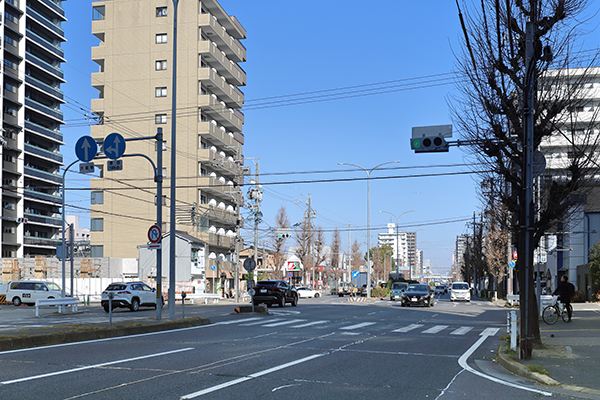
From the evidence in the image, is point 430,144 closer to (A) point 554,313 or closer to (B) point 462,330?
(B) point 462,330

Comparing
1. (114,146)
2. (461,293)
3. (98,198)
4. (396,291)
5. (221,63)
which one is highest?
(221,63)

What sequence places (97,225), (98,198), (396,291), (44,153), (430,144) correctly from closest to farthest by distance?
1. (430,144)
2. (396,291)
3. (98,198)
4. (97,225)
5. (44,153)

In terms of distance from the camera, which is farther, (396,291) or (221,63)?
(221,63)

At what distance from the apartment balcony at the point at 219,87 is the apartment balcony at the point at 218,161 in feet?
23.9

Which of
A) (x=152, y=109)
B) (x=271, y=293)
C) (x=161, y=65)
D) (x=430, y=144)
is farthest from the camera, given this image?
(x=161, y=65)

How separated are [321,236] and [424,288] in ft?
185

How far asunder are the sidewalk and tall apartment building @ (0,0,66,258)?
6985cm

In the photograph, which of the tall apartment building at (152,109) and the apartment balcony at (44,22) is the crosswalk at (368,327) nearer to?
the tall apartment building at (152,109)

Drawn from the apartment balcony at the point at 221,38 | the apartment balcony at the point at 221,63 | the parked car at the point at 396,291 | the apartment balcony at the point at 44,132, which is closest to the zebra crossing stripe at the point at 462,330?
the parked car at the point at 396,291

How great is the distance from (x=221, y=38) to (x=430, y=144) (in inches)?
2198

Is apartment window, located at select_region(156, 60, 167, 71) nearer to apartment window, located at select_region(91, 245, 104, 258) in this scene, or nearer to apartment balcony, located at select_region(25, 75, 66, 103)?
apartment window, located at select_region(91, 245, 104, 258)

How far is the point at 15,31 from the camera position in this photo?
75.1m

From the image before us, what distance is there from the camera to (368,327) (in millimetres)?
21906

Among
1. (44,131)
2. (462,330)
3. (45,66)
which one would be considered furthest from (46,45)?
(462,330)
